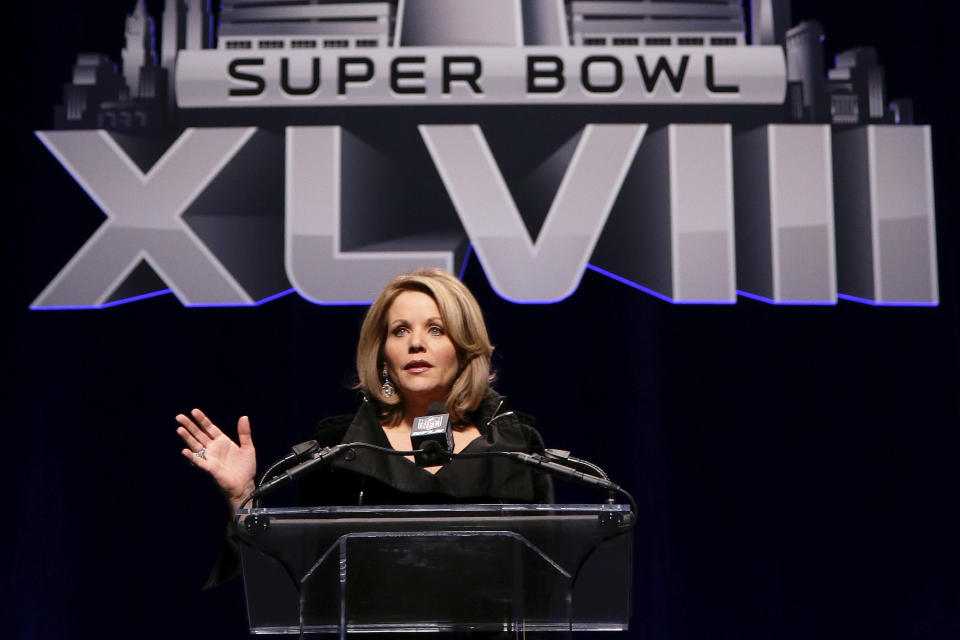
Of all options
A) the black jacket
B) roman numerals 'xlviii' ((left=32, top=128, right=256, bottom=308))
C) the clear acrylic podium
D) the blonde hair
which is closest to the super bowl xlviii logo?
roman numerals 'xlviii' ((left=32, top=128, right=256, bottom=308))

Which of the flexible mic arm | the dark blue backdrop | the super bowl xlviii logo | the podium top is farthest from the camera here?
the super bowl xlviii logo

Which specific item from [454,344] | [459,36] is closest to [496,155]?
[459,36]

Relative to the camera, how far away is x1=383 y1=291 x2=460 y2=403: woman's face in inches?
80.2

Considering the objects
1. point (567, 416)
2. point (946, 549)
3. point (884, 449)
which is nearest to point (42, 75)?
point (567, 416)

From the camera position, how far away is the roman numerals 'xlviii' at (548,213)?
10.9 ft

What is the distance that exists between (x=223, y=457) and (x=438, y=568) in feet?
2.01

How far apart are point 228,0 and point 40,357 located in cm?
121

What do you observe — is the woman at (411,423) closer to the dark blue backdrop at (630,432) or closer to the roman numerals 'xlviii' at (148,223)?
the dark blue backdrop at (630,432)

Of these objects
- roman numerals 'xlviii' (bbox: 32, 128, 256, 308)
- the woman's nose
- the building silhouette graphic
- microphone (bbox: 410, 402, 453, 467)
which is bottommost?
microphone (bbox: 410, 402, 453, 467)

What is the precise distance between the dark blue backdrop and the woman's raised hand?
4.46 feet

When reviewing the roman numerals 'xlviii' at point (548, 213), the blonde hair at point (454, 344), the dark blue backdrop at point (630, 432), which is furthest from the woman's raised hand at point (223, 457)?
the roman numerals 'xlviii' at point (548, 213)

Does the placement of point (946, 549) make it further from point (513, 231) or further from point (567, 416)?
point (513, 231)

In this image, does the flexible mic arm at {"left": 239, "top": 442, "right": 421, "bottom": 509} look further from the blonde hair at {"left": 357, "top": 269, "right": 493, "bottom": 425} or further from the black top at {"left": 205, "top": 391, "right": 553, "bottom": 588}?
the blonde hair at {"left": 357, "top": 269, "right": 493, "bottom": 425}

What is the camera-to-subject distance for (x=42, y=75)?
3551 millimetres
